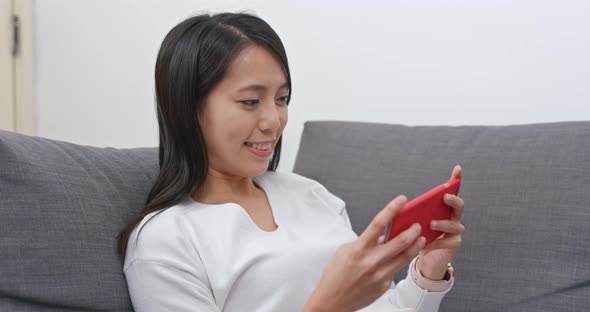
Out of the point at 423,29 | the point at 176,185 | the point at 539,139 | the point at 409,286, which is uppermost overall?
the point at 423,29

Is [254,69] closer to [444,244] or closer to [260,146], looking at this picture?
[260,146]

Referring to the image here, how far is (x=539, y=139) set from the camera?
1378 millimetres

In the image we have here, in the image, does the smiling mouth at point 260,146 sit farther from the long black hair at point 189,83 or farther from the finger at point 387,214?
the finger at point 387,214

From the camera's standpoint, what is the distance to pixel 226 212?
3.86 feet

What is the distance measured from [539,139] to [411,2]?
670 millimetres

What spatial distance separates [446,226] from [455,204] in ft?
0.14

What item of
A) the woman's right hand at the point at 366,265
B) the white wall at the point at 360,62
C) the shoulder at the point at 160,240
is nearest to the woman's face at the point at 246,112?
the shoulder at the point at 160,240

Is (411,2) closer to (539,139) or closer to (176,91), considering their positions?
(539,139)

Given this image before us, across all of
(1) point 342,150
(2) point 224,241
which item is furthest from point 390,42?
(2) point 224,241

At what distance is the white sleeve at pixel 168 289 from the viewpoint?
3.43 feet

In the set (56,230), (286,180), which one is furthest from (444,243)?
(56,230)

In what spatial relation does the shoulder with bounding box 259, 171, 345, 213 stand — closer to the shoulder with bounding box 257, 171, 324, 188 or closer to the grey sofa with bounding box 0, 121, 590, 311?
the shoulder with bounding box 257, 171, 324, 188

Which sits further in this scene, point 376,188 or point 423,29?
point 423,29

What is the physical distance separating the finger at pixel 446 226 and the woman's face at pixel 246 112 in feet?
1.19
